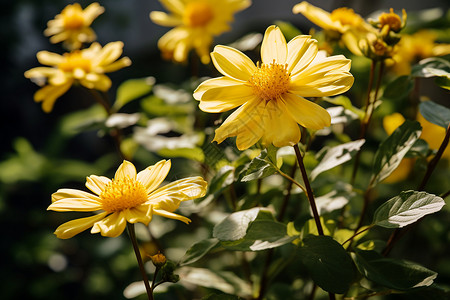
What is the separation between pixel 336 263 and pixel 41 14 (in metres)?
2.21

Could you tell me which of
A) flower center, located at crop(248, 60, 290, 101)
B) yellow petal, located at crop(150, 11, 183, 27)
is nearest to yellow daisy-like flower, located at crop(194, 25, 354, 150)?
flower center, located at crop(248, 60, 290, 101)

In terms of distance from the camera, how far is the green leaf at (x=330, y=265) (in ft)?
1.62

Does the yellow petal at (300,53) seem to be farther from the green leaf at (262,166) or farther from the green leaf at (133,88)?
the green leaf at (133,88)

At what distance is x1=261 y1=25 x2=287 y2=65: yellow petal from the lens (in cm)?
56

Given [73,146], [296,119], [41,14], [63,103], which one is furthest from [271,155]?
[63,103]

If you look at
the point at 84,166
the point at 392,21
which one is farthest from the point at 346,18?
the point at 84,166

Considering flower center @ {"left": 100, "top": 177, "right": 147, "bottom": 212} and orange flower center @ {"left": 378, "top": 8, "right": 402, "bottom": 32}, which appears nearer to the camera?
flower center @ {"left": 100, "top": 177, "right": 147, "bottom": 212}

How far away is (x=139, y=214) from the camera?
52 cm

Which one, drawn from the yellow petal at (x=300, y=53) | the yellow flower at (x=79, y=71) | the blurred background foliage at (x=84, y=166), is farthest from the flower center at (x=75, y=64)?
the yellow petal at (x=300, y=53)

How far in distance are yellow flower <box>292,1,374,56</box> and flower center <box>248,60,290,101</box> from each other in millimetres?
194

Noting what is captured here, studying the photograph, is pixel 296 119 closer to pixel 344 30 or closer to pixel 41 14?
pixel 344 30

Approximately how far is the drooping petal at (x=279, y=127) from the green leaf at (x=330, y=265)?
0.40 ft

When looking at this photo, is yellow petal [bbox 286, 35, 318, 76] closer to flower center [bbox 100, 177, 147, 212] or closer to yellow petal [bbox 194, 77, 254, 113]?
yellow petal [bbox 194, 77, 254, 113]

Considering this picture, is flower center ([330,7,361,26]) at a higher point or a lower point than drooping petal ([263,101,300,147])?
higher
